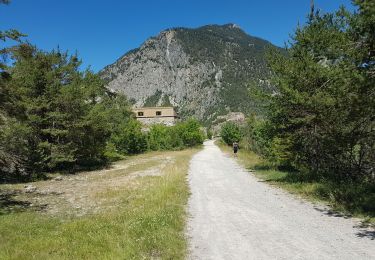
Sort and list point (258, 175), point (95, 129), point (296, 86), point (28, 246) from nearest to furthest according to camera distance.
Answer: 1. point (28, 246)
2. point (296, 86)
3. point (258, 175)
4. point (95, 129)

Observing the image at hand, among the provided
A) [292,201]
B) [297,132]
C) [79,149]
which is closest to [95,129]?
[79,149]

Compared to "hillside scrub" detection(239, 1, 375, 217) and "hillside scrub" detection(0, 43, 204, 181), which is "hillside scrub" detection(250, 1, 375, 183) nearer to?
"hillside scrub" detection(239, 1, 375, 217)

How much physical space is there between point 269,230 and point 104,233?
4421 millimetres

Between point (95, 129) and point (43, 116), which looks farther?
point (95, 129)

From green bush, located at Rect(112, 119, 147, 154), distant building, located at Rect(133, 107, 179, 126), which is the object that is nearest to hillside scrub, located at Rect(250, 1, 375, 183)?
green bush, located at Rect(112, 119, 147, 154)

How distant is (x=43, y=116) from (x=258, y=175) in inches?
735

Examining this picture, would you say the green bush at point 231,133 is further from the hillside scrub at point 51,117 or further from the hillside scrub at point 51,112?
the hillside scrub at point 51,112

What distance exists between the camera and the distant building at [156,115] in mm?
118025

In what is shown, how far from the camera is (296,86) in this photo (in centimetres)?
2020

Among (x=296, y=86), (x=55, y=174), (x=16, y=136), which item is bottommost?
(x=55, y=174)

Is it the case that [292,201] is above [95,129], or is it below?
below

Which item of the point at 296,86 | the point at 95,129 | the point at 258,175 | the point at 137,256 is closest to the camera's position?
the point at 137,256

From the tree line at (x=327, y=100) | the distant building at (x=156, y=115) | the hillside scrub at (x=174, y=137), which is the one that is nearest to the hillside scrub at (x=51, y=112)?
the tree line at (x=327, y=100)

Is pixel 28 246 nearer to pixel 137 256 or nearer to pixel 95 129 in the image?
pixel 137 256
